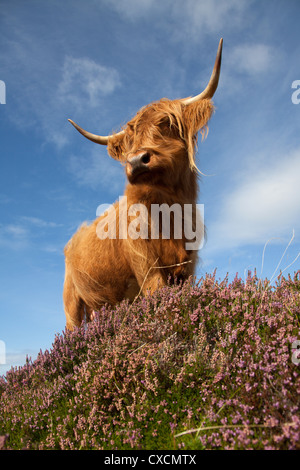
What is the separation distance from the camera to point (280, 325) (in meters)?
2.84

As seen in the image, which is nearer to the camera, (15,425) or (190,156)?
(15,425)

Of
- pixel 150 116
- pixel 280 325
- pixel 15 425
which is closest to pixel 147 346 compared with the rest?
pixel 280 325

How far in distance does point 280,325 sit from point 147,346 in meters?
1.12

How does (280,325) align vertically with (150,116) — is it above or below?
below

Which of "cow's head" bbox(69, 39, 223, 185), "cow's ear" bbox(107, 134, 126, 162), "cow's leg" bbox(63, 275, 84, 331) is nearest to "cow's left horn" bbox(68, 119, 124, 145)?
"cow's ear" bbox(107, 134, 126, 162)

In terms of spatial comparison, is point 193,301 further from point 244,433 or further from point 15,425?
point 15,425

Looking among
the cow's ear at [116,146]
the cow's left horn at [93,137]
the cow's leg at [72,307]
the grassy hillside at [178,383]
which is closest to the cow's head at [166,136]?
the cow's ear at [116,146]

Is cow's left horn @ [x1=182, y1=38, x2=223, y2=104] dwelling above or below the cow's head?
above

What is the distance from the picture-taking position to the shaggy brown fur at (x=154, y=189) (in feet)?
15.3

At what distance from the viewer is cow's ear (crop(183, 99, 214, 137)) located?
5.00m

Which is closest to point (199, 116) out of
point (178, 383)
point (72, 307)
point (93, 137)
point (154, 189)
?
point (154, 189)

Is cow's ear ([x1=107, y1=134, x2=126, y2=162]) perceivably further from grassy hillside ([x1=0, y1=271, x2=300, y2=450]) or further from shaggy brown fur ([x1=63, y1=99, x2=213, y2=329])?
grassy hillside ([x1=0, y1=271, x2=300, y2=450])
